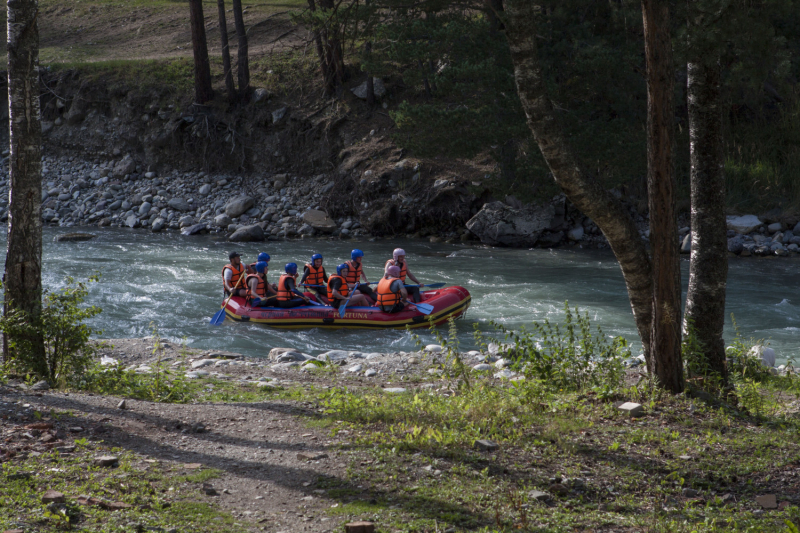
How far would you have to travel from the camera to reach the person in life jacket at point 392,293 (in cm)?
1127

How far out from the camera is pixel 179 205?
23.2 m

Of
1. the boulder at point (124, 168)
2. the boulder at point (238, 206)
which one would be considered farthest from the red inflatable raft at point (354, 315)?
the boulder at point (124, 168)

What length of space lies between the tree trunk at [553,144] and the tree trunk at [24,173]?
405cm

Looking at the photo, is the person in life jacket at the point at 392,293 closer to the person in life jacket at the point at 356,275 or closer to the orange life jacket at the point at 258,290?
the person in life jacket at the point at 356,275

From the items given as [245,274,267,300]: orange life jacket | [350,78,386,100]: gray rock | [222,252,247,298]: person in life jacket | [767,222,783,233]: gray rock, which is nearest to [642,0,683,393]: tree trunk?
[245,274,267,300]: orange life jacket

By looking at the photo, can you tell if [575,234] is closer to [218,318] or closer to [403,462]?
[218,318]

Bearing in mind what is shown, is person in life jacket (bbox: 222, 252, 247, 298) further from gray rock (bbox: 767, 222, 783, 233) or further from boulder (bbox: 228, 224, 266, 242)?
gray rock (bbox: 767, 222, 783, 233)

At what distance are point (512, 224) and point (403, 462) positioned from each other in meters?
15.6

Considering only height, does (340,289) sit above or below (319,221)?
below

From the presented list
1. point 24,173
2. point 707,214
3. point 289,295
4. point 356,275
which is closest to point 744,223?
point 356,275

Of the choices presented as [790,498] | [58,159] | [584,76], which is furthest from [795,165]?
[58,159]

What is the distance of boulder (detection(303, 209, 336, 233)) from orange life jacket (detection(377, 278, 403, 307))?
33.0ft

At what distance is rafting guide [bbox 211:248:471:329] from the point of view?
11312mm

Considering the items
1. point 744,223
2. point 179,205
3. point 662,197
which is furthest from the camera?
point 179,205
